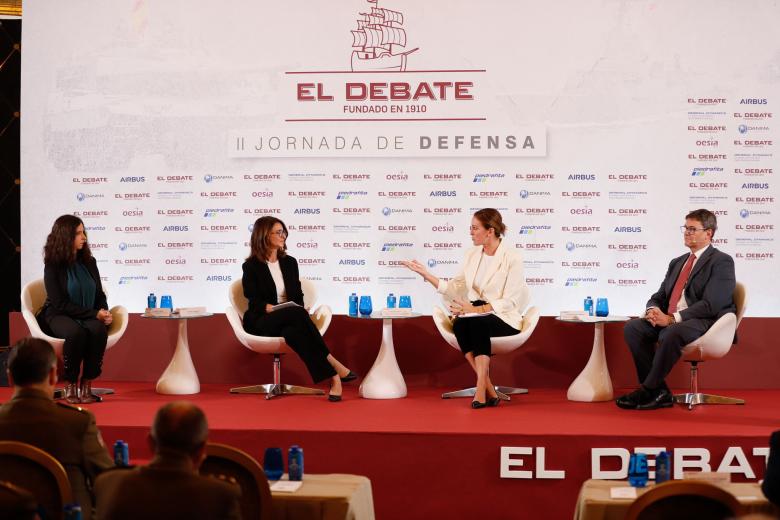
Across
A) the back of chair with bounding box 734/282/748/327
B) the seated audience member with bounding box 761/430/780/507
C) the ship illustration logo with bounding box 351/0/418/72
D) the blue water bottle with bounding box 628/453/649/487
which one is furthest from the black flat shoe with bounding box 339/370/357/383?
the seated audience member with bounding box 761/430/780/507

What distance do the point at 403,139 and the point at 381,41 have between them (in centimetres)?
75

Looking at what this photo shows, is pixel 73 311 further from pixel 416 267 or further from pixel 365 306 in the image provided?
pixel 416 267

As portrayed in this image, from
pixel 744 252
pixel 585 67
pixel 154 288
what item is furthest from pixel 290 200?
pixel 744 252

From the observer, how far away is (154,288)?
23.5ft

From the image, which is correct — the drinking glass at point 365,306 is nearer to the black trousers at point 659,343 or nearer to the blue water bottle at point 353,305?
the blue water bottle at point 353,305

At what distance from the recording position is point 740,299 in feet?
19.4

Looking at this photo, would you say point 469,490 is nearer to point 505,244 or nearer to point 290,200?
point 505,244

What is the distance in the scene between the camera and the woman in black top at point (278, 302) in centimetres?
602

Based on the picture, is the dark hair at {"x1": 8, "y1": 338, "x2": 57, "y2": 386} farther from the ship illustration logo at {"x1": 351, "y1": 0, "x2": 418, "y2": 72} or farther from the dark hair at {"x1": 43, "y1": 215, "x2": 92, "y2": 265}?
Answer: the ship illustration logo at {"x1": 351, "y1": 0, "x2": 418, "y2": 72}

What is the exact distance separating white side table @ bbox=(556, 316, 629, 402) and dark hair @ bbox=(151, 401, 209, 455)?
4094 mm

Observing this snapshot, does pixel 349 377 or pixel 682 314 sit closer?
pixel 682 314

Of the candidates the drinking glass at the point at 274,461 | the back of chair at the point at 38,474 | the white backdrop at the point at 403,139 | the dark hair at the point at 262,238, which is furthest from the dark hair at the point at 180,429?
the white backdrop at the point at 403,139

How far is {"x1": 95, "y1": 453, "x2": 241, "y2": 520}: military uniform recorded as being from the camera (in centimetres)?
211

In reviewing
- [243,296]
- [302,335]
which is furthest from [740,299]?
[243,296]
